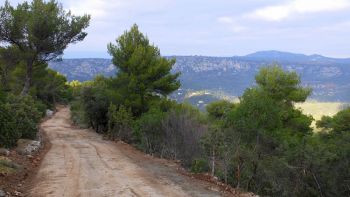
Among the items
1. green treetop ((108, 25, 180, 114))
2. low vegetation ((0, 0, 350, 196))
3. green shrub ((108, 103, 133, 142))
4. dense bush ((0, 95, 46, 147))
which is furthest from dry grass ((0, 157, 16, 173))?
green treetop ((108, 25, 180, 114))

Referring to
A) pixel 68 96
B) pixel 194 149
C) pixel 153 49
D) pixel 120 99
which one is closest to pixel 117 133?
pixel 120 99

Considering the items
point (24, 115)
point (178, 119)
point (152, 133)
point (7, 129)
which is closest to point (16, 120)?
point (24, 115)

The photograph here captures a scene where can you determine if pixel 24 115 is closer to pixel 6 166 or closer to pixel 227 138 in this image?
pixel 6 166

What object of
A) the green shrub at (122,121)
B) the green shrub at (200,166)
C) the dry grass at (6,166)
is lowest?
the green shrub at (122,121)

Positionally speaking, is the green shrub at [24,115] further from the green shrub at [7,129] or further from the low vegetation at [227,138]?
the low vegetation at [227,138]

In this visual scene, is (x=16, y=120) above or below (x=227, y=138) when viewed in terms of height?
below

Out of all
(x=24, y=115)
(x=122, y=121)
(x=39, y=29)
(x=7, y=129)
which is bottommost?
(x=122, y=121)

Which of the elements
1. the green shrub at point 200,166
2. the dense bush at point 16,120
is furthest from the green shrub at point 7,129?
the green shrub at point 200,166

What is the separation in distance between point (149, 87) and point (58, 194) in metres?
24.5

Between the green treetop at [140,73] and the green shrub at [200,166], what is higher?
the green treetop at [140,73]

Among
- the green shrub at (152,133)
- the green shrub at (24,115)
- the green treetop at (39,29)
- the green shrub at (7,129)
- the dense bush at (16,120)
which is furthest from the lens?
the green treetop at (39,29)

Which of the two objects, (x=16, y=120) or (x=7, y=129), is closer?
(x=7, y=129)

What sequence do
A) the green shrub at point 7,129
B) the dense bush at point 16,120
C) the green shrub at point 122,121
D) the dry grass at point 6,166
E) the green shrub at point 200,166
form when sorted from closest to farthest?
1. the dry grass at point 6,166
2. the green shrub at point 200,166
3. the green shrub at point 7,129
4. the dense bush at point 16,120
5. the green shrub at point 122,121

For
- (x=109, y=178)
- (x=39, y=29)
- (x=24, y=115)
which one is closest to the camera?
(x=109, y=178)
